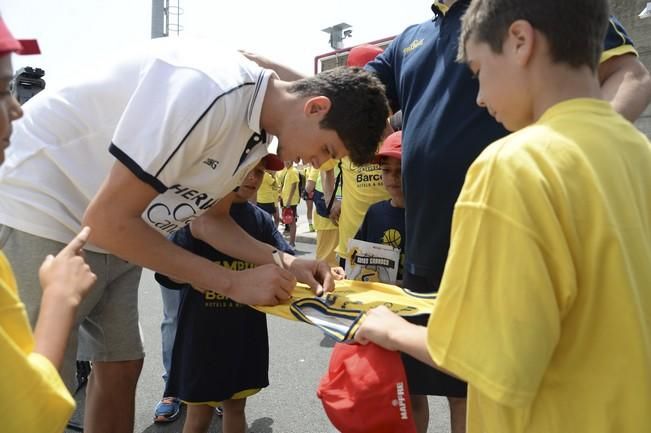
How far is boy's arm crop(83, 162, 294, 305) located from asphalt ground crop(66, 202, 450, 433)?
796mm

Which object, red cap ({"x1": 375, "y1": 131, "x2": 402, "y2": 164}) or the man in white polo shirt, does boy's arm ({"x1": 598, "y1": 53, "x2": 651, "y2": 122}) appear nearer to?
the man in white polo shirt

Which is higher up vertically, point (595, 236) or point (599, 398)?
point (595, 236)

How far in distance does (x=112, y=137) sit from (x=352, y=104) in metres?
0.84

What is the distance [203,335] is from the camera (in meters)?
2.43

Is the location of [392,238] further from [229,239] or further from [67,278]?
[67,278]

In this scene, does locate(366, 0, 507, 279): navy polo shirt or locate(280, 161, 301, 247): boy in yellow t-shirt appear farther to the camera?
locate(280, 161, 301, 247): boy in yellow t-shirt

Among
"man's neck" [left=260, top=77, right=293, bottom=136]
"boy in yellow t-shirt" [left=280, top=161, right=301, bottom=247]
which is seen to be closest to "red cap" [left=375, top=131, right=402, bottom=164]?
"man's neck" [left=260, top=77, right=293, bottom=136]

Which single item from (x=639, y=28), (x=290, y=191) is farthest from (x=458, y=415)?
(x=639, y=28)

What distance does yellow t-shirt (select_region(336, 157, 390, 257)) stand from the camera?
3965 millimetres

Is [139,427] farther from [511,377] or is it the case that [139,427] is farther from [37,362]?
[511,377]

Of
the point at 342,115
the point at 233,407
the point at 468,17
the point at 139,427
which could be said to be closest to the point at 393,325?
the point at 468,17

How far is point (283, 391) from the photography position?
365cm

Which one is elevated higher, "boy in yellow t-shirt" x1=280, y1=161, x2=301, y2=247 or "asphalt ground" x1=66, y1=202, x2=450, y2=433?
"asphalt ground" x1=66, y1=202, x2=450, y2=433

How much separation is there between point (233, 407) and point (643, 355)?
6.63 ft
